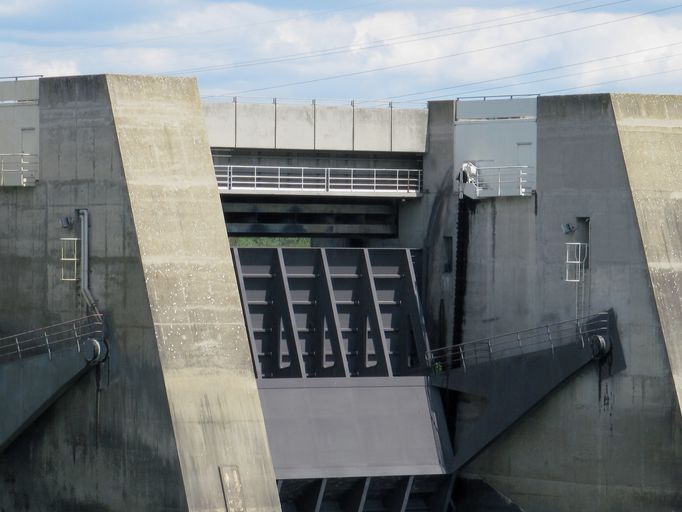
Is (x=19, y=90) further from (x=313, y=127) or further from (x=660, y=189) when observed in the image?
(x=660, y=189)

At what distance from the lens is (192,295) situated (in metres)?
32.5

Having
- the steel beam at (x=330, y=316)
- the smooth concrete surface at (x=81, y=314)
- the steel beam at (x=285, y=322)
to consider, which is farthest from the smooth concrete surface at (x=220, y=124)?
the smooth concrete surface at (x=81, y=314)

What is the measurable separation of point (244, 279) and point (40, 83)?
6476mm

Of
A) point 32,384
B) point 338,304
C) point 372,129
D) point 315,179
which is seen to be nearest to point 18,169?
point 32,384

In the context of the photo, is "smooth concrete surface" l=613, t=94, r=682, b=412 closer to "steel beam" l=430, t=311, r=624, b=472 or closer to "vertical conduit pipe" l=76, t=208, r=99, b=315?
"steel beam" l=430, t=311, r=624, b=472

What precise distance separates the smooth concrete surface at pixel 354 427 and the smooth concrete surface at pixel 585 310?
3.83ft

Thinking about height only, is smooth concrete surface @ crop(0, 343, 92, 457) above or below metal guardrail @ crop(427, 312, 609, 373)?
below

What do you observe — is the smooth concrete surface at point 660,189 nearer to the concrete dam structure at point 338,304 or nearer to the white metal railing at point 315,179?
the concrete dam structure at point 338,304

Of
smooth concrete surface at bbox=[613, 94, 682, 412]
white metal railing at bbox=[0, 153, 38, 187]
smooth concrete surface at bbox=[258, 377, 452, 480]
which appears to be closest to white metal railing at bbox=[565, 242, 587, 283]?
smooth concrete surface at bbox=[613, 94, 682, 412]

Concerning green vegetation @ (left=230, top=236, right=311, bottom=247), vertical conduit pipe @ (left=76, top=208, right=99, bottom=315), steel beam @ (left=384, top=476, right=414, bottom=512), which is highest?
green vegetation @ (left=230, top=236, right=311, bottom=247)

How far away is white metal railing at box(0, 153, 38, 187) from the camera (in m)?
35.5

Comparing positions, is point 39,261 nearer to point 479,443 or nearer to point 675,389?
point 479,443

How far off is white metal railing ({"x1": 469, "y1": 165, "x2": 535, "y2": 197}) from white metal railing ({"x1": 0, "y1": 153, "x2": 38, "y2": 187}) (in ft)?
32.6

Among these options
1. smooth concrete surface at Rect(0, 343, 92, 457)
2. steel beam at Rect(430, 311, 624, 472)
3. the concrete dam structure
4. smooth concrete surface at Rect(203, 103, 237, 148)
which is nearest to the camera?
the concrete dam structure
